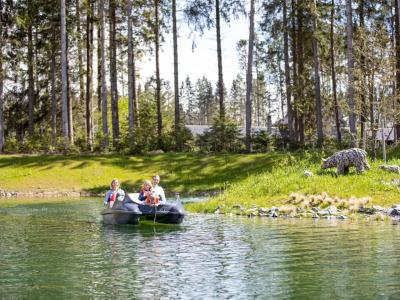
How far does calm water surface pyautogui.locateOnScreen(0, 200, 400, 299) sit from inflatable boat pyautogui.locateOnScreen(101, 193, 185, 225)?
0.31 metres

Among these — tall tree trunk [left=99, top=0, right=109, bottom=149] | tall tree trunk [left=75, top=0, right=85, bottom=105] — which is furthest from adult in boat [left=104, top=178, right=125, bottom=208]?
tall tree trunk [left=75, top=0, right=85, bottom=105]

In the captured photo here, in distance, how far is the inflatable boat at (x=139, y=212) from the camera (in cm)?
1834

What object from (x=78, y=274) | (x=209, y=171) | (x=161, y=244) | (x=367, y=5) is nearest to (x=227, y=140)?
(x=209, y=171)

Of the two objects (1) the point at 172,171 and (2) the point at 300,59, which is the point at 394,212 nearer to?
(1) the point at 172,171

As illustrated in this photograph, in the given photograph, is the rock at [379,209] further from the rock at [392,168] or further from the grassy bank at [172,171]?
the grassy bank at [172,171]

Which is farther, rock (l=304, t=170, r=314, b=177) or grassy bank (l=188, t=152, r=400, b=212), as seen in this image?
rock (l=304, t=170, r=314, b=177)

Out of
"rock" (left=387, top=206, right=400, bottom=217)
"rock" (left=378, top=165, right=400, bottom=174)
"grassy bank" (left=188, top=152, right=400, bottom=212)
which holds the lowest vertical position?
"rock" (left=387, top=206, right=400, bottom=217)

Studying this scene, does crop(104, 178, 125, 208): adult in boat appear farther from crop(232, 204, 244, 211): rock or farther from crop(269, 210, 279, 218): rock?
crop(269, 210, 279, 218): rock

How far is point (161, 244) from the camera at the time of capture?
14422mm

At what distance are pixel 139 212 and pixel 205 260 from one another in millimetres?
7203

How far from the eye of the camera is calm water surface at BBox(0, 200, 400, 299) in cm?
925

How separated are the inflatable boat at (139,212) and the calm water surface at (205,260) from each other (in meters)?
0.31

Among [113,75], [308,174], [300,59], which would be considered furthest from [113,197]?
[300,59]

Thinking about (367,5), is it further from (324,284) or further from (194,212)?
(324,284)
